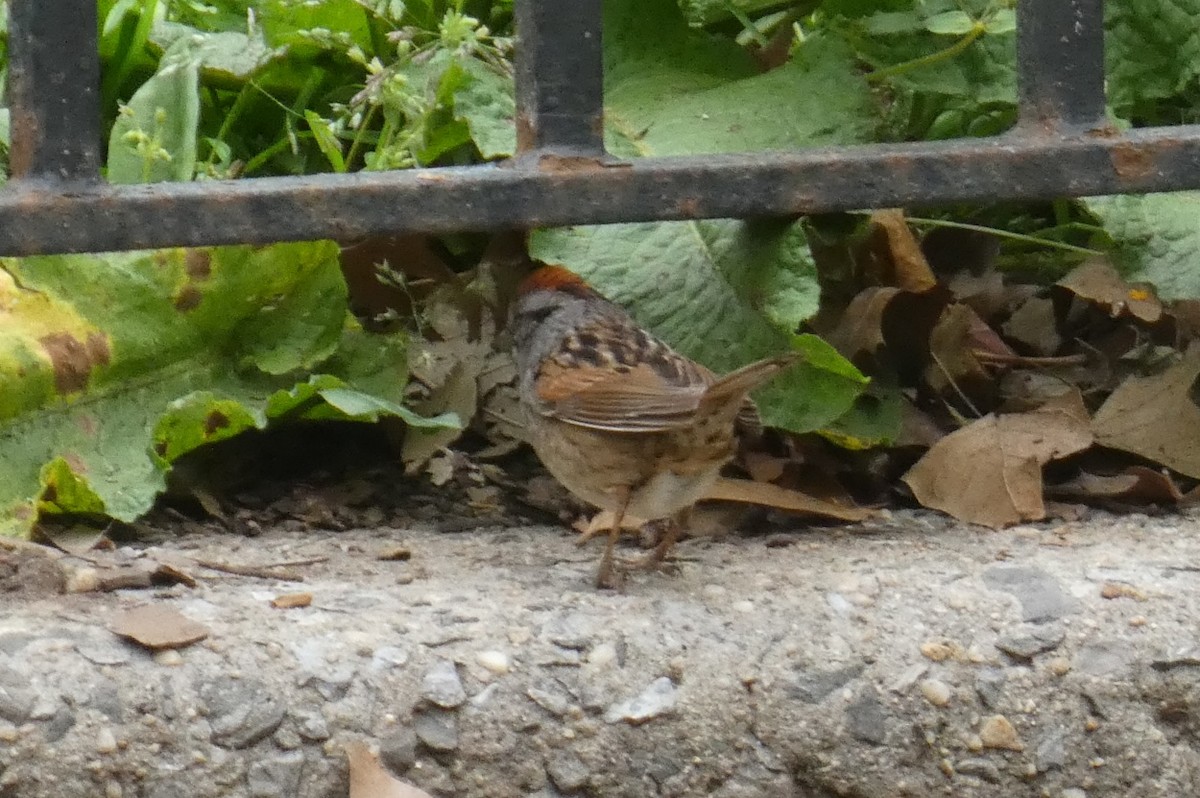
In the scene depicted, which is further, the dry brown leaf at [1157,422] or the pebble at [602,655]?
the dry brown leaf at [1157,422]

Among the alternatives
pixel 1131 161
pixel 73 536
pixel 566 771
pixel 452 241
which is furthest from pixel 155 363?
pixel 1131 161

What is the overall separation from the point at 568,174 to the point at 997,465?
3.06 feet

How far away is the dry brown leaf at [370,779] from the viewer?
2008 mm

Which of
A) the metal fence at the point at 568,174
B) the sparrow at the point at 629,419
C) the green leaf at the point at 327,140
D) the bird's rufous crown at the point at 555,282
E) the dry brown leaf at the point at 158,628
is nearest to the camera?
the dry brown leaf at the point at 158,628

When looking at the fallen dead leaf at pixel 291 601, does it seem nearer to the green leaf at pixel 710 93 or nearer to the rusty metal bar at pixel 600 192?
the rusty metal bar at pixel 600 192

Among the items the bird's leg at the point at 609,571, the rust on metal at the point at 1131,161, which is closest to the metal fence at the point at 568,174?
the rust on metal at the point at 1131,161

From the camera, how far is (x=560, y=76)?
219 centimetres

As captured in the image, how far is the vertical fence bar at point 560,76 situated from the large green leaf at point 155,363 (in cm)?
67

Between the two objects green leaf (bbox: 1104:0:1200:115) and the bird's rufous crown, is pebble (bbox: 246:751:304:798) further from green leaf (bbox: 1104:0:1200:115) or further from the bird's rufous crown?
green leaf (bbox: 1104:0:1200:115)

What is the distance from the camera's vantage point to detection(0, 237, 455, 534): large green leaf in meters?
2.63

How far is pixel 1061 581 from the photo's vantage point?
2.29 m

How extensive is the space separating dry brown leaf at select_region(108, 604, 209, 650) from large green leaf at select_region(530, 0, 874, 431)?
3.09ft

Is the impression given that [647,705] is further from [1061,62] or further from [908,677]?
[1061,62]

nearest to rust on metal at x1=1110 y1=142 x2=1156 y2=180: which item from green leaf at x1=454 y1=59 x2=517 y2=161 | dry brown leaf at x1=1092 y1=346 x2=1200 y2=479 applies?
dry brown leaf at x1=1092 y1=346 x2=1200 y2=479
